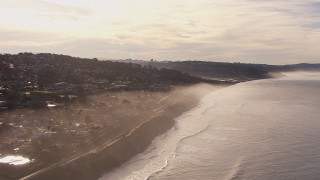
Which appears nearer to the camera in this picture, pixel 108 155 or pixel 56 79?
pixel 108 155

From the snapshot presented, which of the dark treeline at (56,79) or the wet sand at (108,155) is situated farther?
the dark treeline at (56,79)

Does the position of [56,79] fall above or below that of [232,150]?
above

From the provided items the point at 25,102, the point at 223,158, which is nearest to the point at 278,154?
the point at 223,158

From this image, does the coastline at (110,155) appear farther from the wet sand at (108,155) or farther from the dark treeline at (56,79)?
the dark treeline at (56,79)

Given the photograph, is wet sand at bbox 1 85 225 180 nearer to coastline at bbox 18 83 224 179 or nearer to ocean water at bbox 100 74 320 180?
coastline at bbox 18 83 224 179

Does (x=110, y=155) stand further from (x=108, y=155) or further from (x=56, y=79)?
(x=56, y=79)

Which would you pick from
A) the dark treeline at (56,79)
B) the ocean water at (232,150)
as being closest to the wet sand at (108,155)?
the ocean water at (232,150)

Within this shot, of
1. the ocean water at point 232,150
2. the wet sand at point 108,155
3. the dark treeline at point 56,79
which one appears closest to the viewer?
the wet sand at point 108,155

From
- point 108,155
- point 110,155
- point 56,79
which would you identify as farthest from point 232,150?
point 56,79

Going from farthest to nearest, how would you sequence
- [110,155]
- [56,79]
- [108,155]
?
[56,79], [110,155], [108,155]
